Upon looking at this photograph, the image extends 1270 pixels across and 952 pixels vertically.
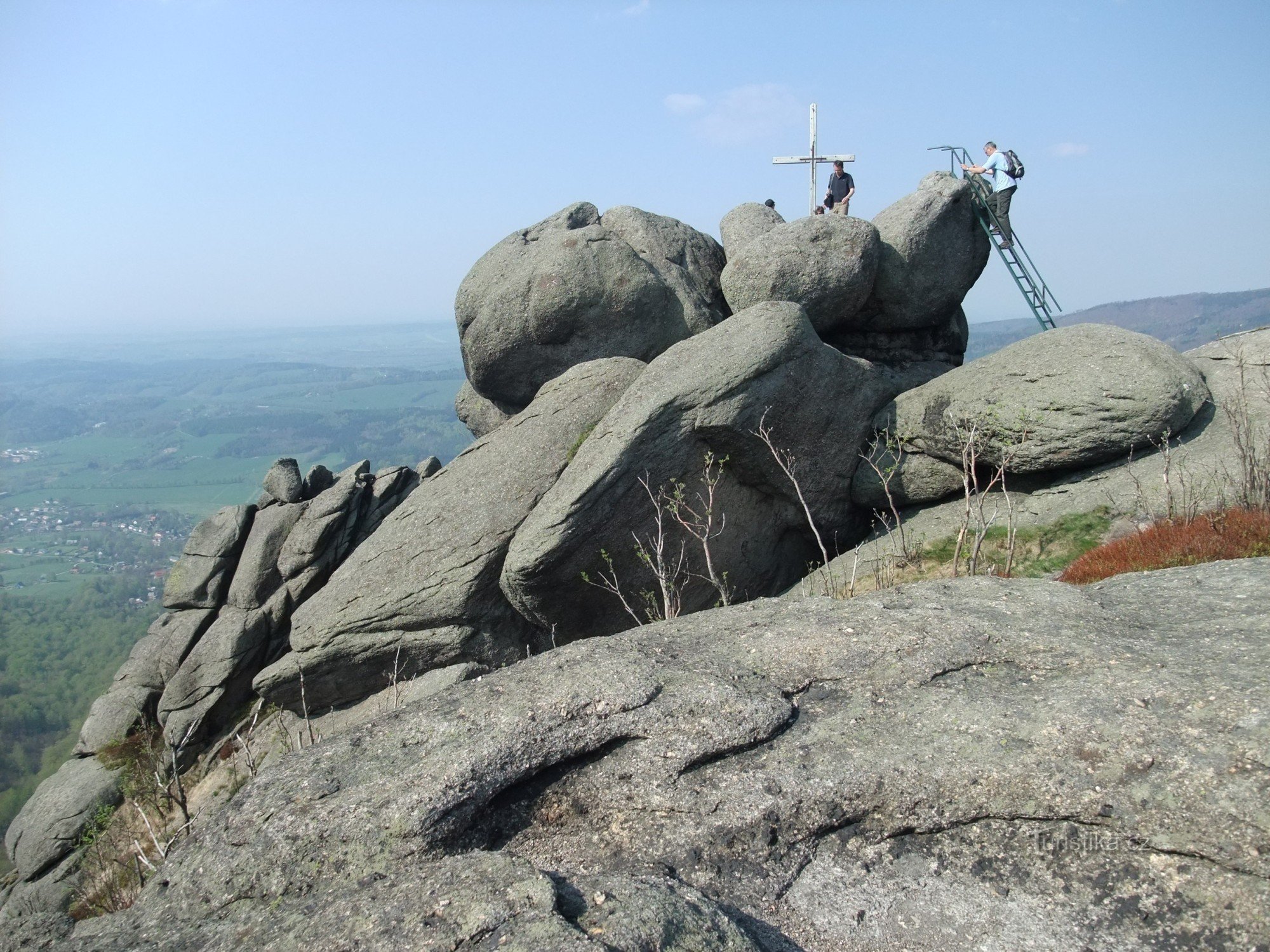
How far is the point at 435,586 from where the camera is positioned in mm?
15570

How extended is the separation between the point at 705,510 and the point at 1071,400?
21.1 ft

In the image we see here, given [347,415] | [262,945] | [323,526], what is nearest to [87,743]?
[323,526]

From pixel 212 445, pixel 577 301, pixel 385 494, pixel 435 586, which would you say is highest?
pixel 577 301

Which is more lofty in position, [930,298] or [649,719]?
[930,298]

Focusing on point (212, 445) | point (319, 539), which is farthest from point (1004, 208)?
point (212, 445)

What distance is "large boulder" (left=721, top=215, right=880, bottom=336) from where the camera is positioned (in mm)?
18734

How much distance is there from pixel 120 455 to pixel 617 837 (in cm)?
19051

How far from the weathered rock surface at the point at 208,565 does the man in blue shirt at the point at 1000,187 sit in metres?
17.9

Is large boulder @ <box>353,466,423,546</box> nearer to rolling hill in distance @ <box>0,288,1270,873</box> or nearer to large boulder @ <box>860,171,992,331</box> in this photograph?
large boulder @ <box>860,171,992,331</box>

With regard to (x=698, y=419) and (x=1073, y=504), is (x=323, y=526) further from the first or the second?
(x=1073, y=504)

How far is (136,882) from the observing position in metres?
11.2

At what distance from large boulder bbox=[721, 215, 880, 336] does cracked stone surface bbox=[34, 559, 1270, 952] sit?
41.0 ft

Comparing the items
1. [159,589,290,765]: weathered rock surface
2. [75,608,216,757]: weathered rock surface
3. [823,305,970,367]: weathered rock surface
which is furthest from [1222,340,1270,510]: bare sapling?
[75,608,216,757]: weathered rock surface

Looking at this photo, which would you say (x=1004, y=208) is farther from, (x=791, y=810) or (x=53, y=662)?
(x=53, y=662)
